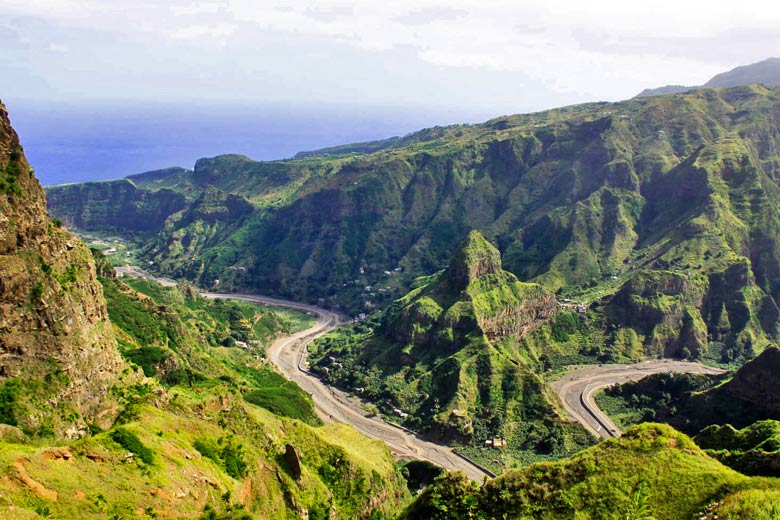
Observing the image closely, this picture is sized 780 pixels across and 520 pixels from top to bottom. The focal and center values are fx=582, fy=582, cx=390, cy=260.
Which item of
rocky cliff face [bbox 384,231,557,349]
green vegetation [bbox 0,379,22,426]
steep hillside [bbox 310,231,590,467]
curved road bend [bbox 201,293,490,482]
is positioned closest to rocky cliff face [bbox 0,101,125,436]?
green vegetation [bbox 0,379,22,426]

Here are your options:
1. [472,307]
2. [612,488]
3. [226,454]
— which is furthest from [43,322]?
[472,307]

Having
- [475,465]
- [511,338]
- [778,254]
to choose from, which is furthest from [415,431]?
[778,254]

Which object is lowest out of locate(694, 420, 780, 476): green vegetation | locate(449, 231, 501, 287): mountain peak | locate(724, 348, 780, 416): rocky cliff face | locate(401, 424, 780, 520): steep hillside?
locate(724, 348, 780, 416): rocky cliff face

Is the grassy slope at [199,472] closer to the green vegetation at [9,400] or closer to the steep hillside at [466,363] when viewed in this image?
the green vegetation at [9,400]

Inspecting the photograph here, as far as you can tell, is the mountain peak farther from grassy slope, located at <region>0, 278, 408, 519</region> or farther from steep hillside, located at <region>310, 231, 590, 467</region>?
grassy slope, located at <region>0, 278, 408, 519</region>

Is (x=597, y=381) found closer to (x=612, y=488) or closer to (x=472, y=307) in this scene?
(x=472, y=307)
